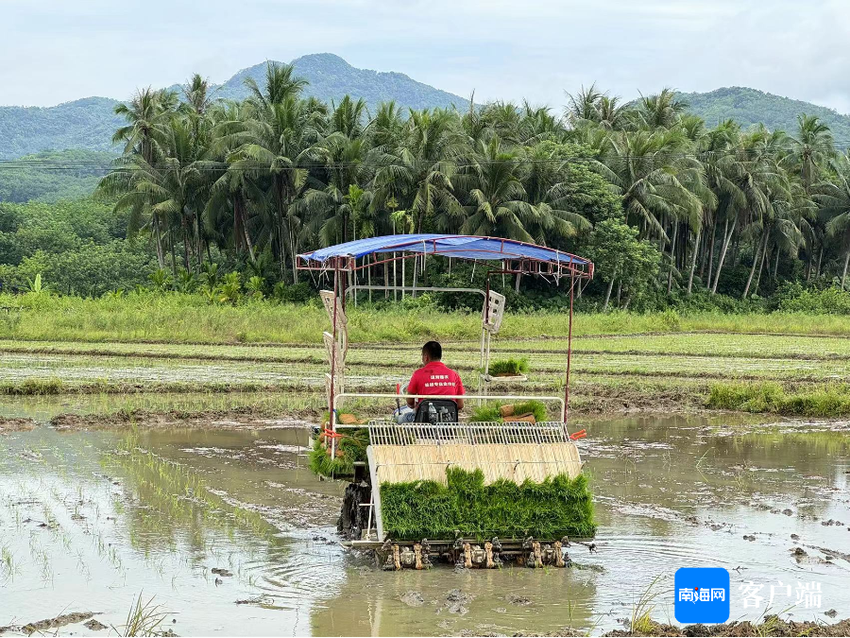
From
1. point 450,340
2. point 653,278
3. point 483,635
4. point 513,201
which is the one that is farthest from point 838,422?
point 653,278

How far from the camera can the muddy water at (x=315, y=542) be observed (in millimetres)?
6879

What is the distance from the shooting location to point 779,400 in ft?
57.0

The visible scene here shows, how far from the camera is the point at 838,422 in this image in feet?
53.6

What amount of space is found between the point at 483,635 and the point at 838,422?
1188cm

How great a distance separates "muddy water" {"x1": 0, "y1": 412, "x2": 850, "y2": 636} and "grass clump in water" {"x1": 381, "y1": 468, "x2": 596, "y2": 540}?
324mm

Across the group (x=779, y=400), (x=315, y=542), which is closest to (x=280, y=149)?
(x=779, y=400)

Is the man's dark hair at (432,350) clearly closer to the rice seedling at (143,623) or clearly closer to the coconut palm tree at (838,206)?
the rice seedling at (143,623)

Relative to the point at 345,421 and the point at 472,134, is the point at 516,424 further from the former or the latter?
the point at 472,134

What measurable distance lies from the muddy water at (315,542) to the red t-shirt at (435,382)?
5.02 feet

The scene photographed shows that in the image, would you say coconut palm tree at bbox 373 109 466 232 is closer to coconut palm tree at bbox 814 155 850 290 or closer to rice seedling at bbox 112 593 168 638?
coconut palm tree at bbox 814 155 850 290

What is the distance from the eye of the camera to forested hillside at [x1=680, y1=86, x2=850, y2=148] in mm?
150875

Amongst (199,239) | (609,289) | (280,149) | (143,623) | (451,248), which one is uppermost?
(280,149)

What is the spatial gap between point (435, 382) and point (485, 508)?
1.23 m

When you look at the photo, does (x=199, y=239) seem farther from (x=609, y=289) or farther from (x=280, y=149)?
(x=609, y=289)
